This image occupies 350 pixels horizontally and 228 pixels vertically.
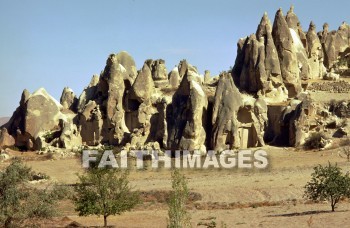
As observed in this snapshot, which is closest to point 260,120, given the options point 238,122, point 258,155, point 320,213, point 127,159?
point 238,122

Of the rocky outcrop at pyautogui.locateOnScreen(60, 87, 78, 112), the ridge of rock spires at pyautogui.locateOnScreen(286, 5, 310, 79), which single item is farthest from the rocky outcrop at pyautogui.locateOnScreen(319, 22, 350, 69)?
the rocky outcrop at pyautogui.locateOnScreen(60, 87, 78, 112)

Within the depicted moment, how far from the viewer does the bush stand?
37.8m

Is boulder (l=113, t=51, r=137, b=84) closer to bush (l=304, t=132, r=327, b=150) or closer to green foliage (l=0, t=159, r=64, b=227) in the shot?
bush (l=304, t=132, r=327, b=150)

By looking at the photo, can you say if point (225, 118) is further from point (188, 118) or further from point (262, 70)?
point (262, 70)

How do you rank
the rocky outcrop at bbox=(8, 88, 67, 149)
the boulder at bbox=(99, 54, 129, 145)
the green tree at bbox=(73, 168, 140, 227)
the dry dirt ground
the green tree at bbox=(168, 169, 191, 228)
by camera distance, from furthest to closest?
1. the rocky outcrop at bbox=(8, 88, 67, 149)
2. the boulder at bbox=(99, 54, 129, 145)
3. the green tree at bbox=(73, 168, 140, 227)
4. the dry dirt ground
5. the green tree at bbox=(168, 169, 191, 228)

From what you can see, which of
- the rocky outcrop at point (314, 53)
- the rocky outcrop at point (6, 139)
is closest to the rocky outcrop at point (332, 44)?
the rocky outcrop at point (314, 53)

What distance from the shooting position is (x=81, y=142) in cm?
4775

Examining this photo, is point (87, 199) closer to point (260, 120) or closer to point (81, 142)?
point (260, 120)

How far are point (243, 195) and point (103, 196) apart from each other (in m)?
8.84

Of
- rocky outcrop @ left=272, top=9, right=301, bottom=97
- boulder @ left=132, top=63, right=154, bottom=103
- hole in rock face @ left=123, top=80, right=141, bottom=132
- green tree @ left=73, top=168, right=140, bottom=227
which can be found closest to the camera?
green tree @ left=73, top=168, right=140, bottom=227

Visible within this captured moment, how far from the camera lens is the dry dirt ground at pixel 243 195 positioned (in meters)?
22.2

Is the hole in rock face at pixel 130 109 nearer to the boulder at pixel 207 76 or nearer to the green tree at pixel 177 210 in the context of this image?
the boulder at pixel 207 76

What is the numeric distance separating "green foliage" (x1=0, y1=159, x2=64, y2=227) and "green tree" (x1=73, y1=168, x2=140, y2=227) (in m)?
3.61

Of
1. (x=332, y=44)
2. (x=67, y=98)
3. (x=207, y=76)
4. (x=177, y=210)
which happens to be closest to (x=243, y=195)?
(x=177, y=210)
